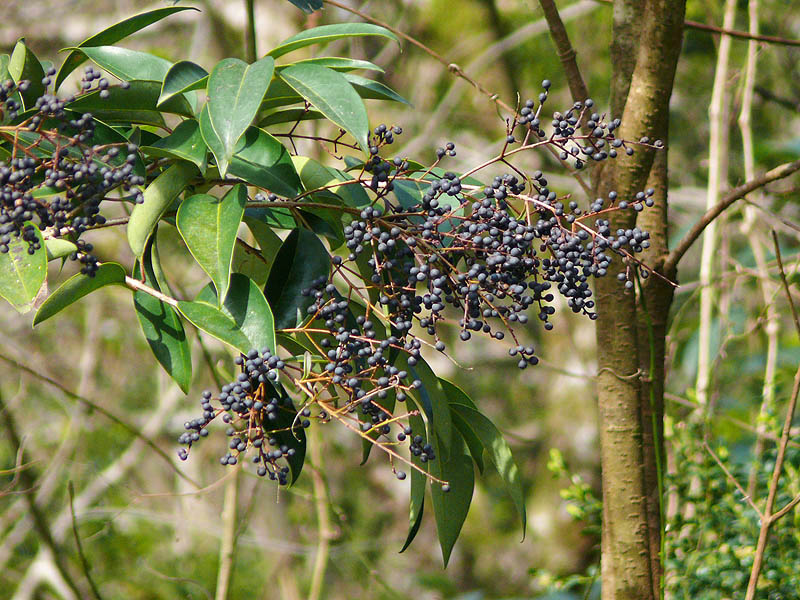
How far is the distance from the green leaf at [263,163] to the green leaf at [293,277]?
0.05 meters

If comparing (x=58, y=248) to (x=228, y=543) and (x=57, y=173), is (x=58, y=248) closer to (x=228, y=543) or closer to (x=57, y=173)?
(x=57, y=173)

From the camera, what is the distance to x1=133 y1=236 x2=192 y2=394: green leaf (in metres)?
0.74

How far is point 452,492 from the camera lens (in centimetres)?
84

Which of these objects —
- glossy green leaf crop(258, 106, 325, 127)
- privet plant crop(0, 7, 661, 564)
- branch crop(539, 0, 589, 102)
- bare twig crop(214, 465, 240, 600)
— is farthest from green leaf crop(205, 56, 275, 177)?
bare twig crop(214, 465, 240, 600)

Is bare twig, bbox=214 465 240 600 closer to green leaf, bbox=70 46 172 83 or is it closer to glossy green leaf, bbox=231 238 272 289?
glossy green leaf, bbox=231 238 272 289

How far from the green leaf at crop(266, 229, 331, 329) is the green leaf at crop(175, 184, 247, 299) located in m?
0.07

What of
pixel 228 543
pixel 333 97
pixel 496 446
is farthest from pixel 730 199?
pixel 228 543

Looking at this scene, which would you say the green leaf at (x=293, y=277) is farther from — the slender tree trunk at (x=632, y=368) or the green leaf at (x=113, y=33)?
the slender tree trunk at (x=632, y=368)

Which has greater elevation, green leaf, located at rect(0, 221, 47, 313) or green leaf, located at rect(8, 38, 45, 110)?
green leaf, located at rect(8, 38, 45, 110)

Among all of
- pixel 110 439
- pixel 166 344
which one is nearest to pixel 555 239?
pixel 166 344

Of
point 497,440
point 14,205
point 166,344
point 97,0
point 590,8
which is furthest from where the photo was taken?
point 97,0

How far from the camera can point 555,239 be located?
2.29 ft

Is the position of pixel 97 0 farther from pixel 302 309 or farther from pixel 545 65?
pixel 302 309

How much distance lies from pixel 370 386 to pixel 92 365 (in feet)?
8.18
